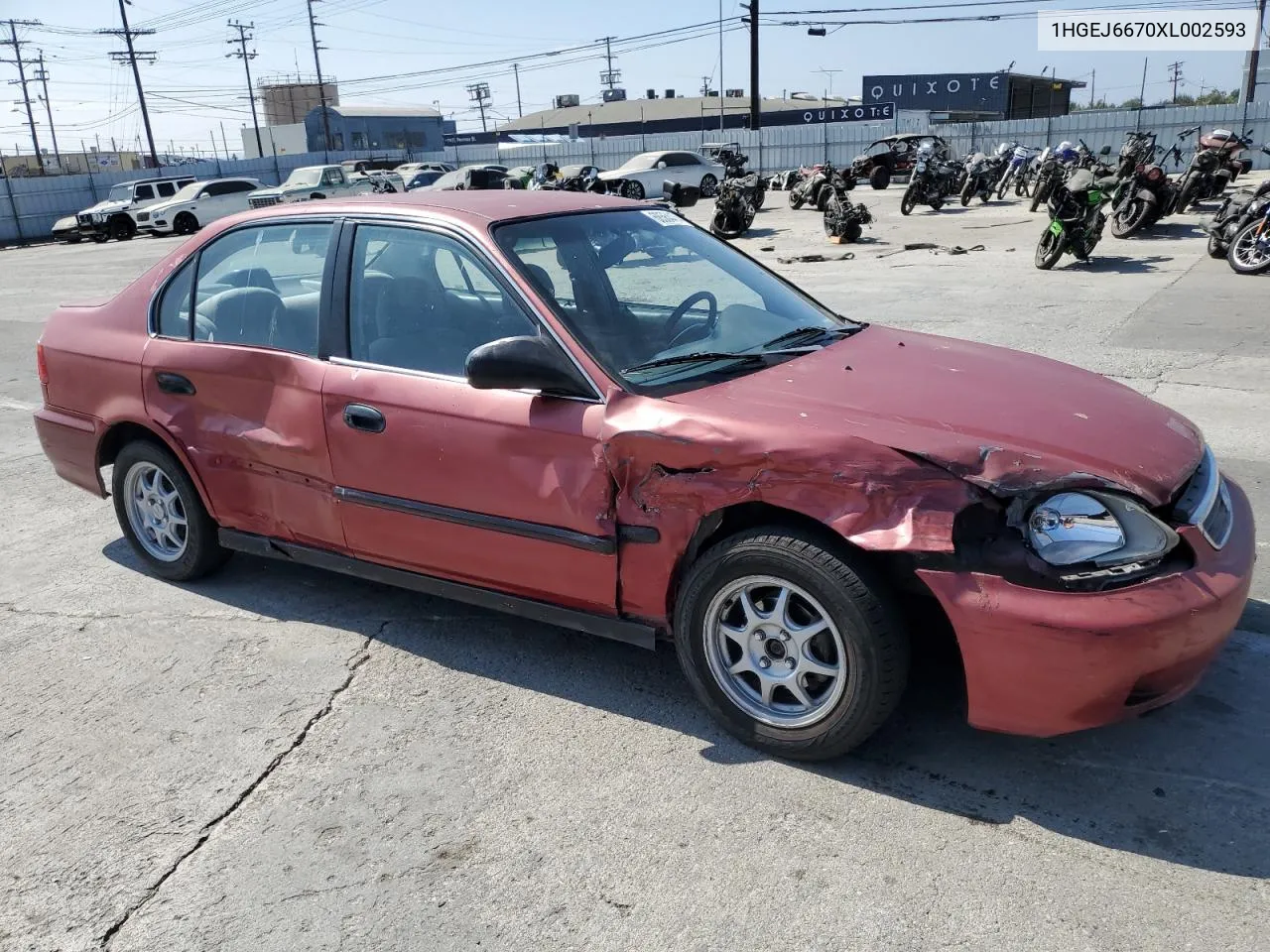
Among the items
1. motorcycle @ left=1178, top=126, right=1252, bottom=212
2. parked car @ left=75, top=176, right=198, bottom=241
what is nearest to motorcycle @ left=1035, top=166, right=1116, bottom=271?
motorcycle @ left=1178, top=126, right=1252, bottom=212

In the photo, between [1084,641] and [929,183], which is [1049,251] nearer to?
[929,183]

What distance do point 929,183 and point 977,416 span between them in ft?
68.4

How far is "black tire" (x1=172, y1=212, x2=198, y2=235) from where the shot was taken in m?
31.2

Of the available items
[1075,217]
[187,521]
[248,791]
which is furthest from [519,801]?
[1075,217]

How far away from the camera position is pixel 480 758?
3.21 metres

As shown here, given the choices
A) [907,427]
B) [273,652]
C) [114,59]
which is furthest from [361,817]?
[114,59]

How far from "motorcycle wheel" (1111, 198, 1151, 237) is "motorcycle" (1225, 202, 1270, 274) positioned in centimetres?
321

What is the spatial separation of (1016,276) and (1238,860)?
11.6 metres

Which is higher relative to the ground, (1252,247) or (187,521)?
(187,521)

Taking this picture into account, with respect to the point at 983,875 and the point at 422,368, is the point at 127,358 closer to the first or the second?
the point at 422,368

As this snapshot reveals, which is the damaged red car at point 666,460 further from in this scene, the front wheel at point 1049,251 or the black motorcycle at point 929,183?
the black motorcycle at point 929,183

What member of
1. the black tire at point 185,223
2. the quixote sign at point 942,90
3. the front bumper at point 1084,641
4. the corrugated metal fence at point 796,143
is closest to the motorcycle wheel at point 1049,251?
the front bumper at point 1084,641

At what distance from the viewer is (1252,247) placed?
11.9 m

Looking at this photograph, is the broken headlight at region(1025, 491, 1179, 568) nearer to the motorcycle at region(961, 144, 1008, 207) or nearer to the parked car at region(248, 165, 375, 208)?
the motorcycle at region(961, 144, 1008, 207)
